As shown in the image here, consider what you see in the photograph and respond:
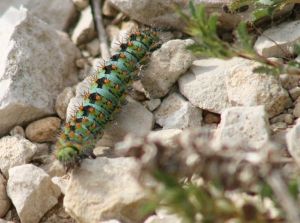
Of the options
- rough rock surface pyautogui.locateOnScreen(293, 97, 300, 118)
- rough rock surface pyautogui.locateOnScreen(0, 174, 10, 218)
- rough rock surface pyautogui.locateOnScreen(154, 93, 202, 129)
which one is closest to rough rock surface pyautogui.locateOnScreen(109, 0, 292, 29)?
rough rock surface pyautogui.locateOnScreen(154, 93, 202, 129)

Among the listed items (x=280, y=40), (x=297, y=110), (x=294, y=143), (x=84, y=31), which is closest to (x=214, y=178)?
(x=294, y=143)

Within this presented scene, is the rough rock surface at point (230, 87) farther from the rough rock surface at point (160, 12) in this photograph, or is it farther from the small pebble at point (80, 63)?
the small pebble at point (80, 63)

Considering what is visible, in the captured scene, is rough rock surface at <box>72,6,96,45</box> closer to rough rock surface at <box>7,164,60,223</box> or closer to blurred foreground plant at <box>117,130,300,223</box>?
rough rock surface at <box>7,164,60,223</box>

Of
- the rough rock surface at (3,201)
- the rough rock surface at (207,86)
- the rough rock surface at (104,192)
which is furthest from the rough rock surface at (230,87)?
the rough rock surface at (3,201)

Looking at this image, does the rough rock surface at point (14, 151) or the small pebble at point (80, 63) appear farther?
the small pebble at point (80, 63)

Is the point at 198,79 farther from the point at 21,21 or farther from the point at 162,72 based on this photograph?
the point at 21,21
